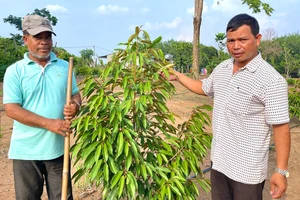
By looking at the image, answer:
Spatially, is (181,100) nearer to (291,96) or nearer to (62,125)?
(291,96)

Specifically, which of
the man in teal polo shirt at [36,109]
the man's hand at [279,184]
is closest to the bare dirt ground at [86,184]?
the man's hand at [279,184]

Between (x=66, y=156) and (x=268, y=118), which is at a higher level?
(x=268, y=118)

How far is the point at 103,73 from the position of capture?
75.5 inches

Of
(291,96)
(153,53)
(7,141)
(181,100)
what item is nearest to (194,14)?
(181,100)

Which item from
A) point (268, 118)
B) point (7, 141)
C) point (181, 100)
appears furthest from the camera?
point (181, 100)

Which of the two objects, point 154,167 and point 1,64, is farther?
point 1,64

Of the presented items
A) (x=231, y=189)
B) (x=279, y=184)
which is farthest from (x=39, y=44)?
(x=279, y=184)

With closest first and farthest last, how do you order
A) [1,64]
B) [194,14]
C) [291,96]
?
[291,96], [194,14], [1,64]

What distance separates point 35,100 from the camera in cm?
210

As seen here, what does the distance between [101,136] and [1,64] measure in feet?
54.9

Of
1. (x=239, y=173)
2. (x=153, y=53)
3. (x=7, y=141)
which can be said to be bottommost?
→ (x=7, y=141)

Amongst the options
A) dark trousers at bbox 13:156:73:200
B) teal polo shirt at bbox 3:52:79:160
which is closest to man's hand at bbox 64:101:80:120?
teal polo shirt at bbox 3:52:79:160

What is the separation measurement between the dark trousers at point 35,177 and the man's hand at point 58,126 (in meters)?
0.37

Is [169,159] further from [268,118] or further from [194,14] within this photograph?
[194,14]
